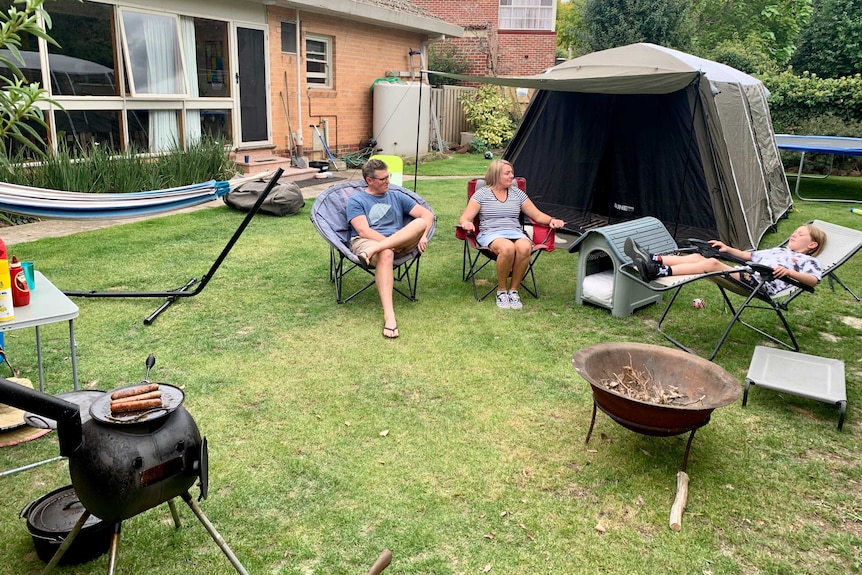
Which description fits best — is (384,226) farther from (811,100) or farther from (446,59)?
(446,59)

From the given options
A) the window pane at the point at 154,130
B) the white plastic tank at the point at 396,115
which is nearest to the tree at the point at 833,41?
the white plastic tank at the point at 396,115

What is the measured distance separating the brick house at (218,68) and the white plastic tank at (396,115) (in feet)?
1.02

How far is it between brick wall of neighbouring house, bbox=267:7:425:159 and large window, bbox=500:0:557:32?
24.4 feet

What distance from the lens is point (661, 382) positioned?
2797 mm

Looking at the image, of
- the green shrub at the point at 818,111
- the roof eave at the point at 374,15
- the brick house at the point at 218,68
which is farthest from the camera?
the green shrub at the point at 818,111

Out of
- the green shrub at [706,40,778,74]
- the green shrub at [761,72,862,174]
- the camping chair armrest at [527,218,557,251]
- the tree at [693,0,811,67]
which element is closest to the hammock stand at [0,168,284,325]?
the camping chair armrest at [527,218,557,251]

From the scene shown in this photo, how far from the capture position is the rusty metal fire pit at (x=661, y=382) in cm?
239

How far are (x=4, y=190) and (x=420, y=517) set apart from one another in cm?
417

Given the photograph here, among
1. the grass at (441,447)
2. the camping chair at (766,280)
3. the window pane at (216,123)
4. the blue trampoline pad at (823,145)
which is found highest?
the window pane at (216,123)

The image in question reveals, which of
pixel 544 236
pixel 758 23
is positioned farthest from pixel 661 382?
pixel 758 23

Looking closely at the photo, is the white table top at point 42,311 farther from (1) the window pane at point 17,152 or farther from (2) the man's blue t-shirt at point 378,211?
(1) the window pane at point 17,152

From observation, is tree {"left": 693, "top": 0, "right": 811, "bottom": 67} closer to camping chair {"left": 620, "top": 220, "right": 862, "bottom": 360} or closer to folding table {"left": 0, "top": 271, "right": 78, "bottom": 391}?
camping chair {"left": 620, "top": 220, "right": 862, "bottom": 360}

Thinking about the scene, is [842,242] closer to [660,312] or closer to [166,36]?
[660,312]

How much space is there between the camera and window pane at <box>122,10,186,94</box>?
7666mm
